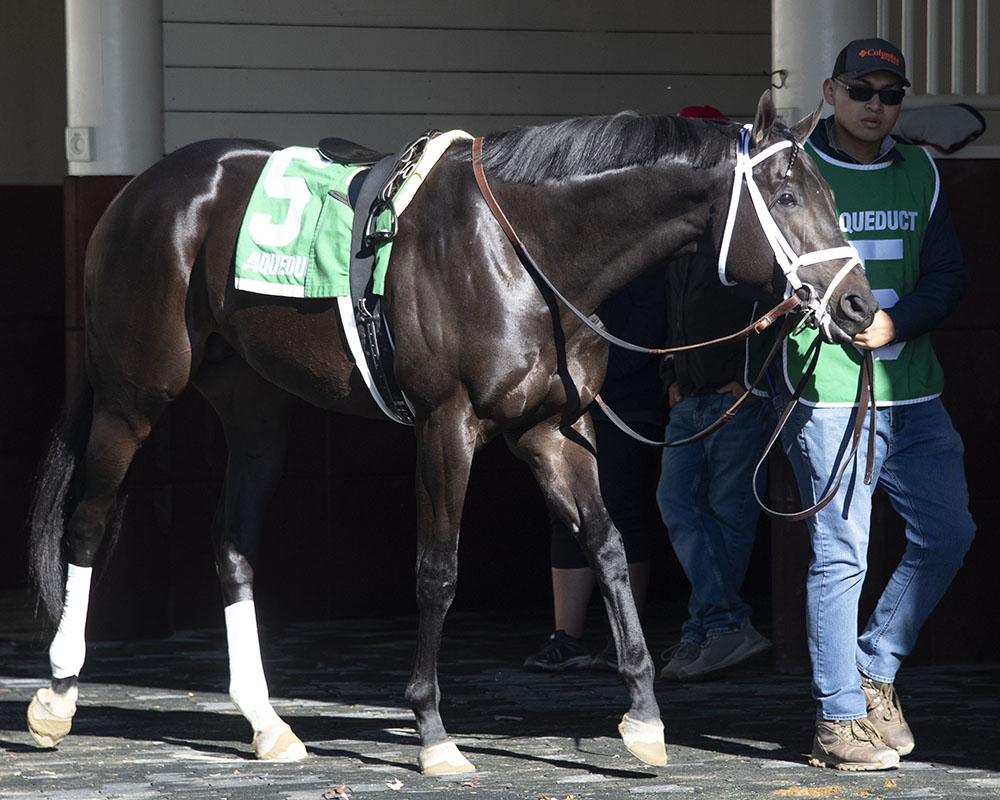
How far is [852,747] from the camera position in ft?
14.8

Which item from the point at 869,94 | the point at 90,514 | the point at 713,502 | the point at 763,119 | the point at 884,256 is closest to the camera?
the point at 763,119

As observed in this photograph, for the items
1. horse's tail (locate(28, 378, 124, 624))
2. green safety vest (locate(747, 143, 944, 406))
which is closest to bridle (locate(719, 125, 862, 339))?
green safety vest (locate(747, 143, 944, 406))

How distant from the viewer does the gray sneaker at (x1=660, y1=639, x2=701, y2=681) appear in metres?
5.96

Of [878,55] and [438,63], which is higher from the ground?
[438,63]

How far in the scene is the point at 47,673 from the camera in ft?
20.5

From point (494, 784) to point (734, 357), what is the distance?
2175 mm

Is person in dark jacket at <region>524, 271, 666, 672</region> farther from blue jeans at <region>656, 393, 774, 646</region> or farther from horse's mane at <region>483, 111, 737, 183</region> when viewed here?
horse's mane at <region>483, 111, 737, 183</region>

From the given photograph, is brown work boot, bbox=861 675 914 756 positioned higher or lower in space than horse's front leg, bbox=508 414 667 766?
lower

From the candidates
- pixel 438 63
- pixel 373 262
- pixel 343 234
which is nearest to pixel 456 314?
pixel 373 262

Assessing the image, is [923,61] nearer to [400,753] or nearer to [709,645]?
[709,645]

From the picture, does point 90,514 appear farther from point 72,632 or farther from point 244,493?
point 244,493

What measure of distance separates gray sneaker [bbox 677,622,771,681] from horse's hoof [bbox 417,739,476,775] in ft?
5.15

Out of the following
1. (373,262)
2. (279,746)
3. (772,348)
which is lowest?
(279,746)

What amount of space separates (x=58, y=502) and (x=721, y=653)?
2.40m
